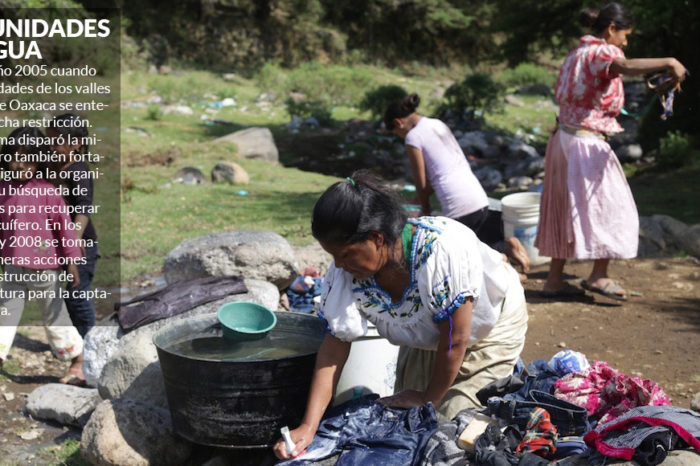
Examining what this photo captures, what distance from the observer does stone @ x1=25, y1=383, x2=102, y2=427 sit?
14.6 feet

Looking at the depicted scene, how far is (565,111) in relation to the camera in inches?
217

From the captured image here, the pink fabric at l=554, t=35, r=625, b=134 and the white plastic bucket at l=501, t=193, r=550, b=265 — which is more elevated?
the pink fabric at l=554, t=35, r=625, b=134

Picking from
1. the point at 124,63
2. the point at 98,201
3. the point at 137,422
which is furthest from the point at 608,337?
the point at 124,63

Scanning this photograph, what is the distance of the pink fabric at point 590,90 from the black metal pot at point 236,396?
3.08 meters

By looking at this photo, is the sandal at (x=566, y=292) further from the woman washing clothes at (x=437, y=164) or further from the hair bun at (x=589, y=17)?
the hair bun at (x=589, y=17)

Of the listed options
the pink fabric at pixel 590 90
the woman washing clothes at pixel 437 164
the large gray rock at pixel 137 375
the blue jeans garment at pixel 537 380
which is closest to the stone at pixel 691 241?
the pink fabric at pixel 590 90

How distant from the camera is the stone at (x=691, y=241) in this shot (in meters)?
6.88

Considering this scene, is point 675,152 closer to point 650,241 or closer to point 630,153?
point 630,153

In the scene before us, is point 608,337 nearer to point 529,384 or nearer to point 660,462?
point 529,384

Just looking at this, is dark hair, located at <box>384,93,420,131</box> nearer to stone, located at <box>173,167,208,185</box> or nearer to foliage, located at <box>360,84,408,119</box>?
stone, located at <box>173,167,208,185</box>

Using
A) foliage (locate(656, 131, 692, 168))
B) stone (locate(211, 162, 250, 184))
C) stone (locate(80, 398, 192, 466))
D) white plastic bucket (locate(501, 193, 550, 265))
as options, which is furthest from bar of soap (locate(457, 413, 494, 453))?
stone (locate(211, 162, 250, 184))

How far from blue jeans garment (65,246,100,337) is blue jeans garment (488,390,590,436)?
3.18 m

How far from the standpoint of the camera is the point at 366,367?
12.5ft

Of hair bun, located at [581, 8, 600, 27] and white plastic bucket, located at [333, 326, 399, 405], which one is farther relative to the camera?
hair bun, located at [581, 8, 600, 27]
